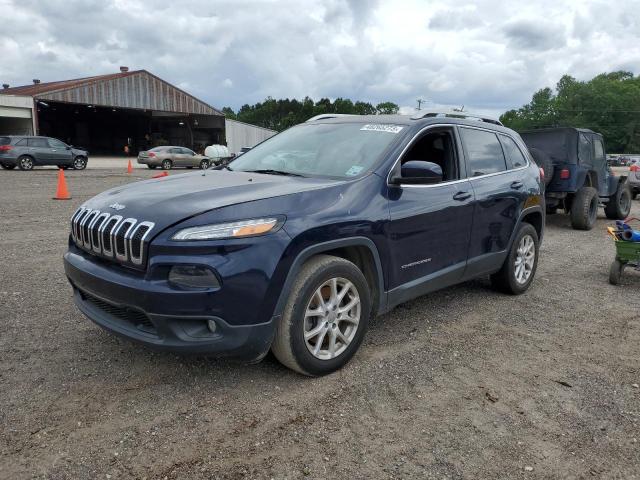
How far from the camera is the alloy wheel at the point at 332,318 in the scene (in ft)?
10.5

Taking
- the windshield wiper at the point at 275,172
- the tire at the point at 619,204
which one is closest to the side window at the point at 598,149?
the tire at the point at 619,204

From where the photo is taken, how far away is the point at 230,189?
3.26 meters

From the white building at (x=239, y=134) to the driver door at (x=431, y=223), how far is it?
44825mm

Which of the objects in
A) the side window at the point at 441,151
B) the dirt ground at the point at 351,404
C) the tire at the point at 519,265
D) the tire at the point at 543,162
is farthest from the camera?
the tire at the point at 543,162

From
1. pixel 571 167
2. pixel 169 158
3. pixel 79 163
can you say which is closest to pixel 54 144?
pixel 79 163

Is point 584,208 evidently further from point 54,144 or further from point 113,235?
point 54,144

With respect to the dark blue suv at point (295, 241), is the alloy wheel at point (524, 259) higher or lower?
A: lower

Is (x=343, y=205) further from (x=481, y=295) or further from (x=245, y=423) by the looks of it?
(x=481, y=295)

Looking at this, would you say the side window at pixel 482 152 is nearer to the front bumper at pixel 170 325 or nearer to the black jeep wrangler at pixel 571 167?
the front bumper at pixel 170 325

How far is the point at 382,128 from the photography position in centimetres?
407

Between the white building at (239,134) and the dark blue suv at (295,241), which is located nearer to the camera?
the dark blue suv at (295,241)

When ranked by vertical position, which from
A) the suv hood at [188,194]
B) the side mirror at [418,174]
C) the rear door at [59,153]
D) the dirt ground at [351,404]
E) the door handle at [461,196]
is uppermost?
the rear door at [59,153]

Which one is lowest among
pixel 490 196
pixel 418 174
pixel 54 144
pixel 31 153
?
pixel 490 196

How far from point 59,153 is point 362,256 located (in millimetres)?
24206
